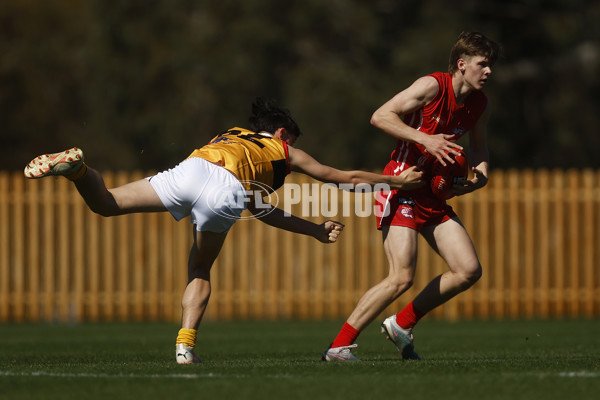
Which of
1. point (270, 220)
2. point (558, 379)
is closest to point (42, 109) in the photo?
point (270, 220)

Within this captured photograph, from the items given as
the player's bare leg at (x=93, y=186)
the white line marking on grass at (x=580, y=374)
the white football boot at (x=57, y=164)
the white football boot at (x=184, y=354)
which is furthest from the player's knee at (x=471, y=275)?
the white football boot at (x=57, y=164)

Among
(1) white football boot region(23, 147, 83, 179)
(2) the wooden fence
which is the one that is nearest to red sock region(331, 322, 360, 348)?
(1) white football boot region(23, 147, 83, 179)

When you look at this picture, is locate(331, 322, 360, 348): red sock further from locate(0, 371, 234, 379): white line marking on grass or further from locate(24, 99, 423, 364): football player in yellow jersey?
locate(0, 371, 234, 379): white line marking on grass

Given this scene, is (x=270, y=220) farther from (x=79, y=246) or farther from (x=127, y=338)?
(x=79, y=246)

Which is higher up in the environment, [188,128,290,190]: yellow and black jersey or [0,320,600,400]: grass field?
[188,128,290,190]: yellow and black jersey

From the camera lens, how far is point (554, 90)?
22.1 m

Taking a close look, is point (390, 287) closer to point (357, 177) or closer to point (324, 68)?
point (357, 177)

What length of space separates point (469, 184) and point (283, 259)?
770cm

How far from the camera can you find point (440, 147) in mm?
6543

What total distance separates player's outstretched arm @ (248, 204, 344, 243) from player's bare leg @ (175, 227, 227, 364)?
0.36 metres

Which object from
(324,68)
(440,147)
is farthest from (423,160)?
(324,68)

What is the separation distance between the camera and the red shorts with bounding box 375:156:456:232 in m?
6.91

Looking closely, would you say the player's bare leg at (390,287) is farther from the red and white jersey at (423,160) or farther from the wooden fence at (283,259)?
the wooden fence at (283,259)

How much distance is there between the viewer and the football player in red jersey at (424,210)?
6863 mm
